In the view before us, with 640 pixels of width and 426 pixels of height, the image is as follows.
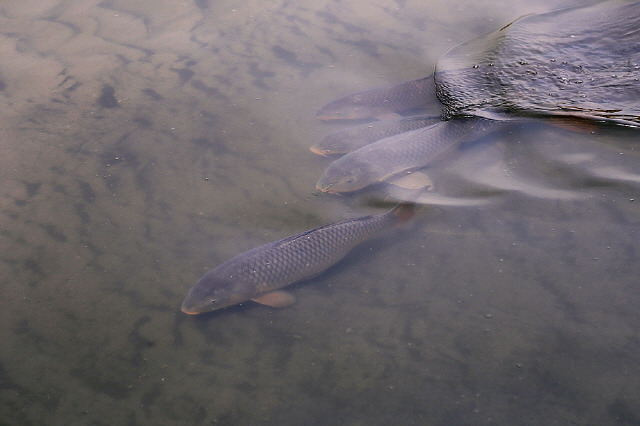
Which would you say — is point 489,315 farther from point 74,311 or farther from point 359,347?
point 74,311

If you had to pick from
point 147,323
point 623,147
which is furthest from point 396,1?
point 147,323

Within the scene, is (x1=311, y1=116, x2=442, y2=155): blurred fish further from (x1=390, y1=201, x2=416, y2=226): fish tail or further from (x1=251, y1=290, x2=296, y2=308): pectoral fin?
(x1=251, y1=290, x2=296, y2=308): pectoral fin

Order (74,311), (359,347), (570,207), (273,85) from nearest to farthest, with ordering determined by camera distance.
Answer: (359,347) → (74,311) → (570,207) → (273,85)

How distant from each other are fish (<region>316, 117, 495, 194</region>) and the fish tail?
0.40 m

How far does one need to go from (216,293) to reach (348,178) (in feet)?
4.68

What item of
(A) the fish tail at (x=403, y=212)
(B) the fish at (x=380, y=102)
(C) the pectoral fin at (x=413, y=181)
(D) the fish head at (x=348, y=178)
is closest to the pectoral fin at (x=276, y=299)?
(A) the fish tail at (x=403, y=212)

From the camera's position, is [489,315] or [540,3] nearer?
[489,315]

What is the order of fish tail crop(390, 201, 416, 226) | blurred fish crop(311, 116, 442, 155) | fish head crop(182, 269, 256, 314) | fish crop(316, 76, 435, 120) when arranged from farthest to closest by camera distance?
fish crop(316, 76, 435, 120)
blurred fish crop(311, 116, 442, 155)
fish tail crop(390, 201, 416, 226)
fish head crop(182, 269, 256, 314)

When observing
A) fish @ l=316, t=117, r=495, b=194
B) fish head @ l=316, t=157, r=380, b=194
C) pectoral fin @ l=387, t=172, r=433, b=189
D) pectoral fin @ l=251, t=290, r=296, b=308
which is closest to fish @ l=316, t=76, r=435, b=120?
fish @ l=316, t=117, r=495, b=194

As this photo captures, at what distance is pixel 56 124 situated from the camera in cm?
485

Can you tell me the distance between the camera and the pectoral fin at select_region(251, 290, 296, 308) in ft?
10.8

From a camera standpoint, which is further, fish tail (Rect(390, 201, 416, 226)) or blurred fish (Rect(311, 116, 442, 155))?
blurred fish (Rect(311, 116, 442, 155))

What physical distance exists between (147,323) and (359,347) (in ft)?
4.30

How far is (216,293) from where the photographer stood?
10.7 ft
